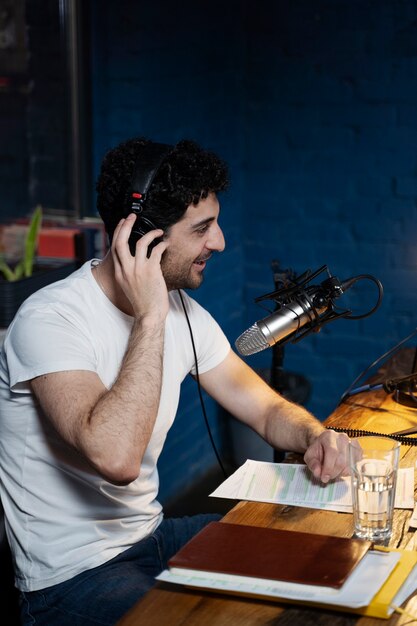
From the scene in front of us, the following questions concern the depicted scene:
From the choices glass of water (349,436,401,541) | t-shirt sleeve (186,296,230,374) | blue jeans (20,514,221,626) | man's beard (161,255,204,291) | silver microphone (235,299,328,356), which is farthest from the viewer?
t-shirt sleeve (186,296,230,374)

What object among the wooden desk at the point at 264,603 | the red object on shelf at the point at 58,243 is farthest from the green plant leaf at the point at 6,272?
the wooden desk at the point at 264,603

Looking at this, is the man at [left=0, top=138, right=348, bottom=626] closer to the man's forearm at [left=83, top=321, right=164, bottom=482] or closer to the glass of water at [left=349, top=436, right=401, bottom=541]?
the man's forearm at [left=83, top=321, right=164, bottom=482]

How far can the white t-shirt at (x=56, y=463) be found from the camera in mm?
1651

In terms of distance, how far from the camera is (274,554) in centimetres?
132

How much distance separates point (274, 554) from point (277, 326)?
1.69ft

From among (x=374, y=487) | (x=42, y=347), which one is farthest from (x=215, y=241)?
(x=374, y=487)

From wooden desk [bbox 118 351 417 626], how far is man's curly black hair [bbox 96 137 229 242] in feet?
1.93

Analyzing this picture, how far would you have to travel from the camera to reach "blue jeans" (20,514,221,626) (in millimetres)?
1567

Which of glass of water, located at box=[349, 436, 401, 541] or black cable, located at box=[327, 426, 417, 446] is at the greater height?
glass of water, located at box=[349, 436, 401, 541]

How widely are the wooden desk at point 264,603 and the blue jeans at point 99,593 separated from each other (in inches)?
9.0

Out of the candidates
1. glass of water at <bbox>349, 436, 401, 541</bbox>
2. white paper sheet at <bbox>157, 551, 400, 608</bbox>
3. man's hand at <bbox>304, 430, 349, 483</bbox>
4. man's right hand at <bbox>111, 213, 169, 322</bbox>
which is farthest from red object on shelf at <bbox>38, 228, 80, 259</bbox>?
white paper sheet at <bbox>157, 551, 400, 608</bbox>

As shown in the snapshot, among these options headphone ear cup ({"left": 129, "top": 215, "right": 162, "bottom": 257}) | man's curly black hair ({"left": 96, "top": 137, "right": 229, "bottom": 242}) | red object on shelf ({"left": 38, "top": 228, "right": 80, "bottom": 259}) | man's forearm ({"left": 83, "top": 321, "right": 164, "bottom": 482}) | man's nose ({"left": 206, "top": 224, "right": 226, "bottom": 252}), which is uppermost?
man's curly black hair ({"left": 96, "top": 137, "right": 229, "bottom": 242})

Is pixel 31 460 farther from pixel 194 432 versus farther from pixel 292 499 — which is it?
pixel 194 432

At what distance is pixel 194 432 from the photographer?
3492 mm
